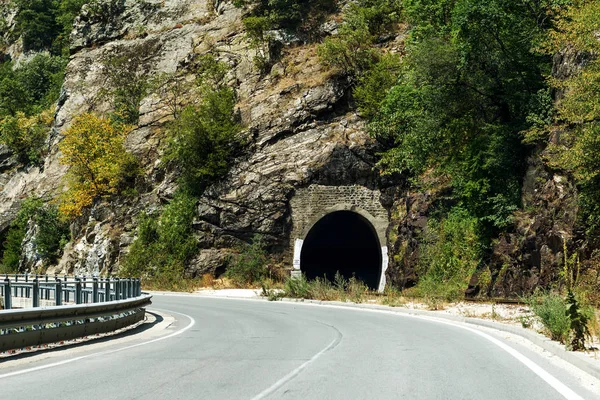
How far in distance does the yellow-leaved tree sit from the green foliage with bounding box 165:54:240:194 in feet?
20.1

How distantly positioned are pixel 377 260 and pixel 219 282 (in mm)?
16688

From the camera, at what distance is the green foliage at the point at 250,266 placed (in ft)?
130

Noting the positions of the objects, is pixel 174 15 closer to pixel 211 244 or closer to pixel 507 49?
pixel 211 244

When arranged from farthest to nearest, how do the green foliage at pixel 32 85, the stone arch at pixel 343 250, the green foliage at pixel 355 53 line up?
1. the green foliage at pixel 32 85
2. the stone arch at pixel 343 250
3. the green foliage at pixel 355 53

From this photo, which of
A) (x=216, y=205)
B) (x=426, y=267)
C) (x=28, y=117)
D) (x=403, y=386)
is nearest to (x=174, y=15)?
(x=28, y=117)

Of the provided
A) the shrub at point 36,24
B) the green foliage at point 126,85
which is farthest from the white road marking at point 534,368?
the shrub at point 36,24

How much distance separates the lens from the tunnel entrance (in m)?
49.6

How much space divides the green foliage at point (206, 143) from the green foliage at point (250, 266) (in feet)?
19.1

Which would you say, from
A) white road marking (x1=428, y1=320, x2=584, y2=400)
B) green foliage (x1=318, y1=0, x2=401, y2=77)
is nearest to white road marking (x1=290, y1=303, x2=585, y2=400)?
white road marking (x1=428, y1=320, x2=584, y2=400)

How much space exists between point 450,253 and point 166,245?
1856 centimetres

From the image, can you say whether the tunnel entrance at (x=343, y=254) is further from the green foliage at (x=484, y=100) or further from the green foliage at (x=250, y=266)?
the green foliage at (x=484, y=100)

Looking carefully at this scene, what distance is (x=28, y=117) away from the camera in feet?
229

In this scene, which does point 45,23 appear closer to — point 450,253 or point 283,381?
point 450,253

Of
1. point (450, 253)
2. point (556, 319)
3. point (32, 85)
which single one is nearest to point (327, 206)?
point (450, 253)
